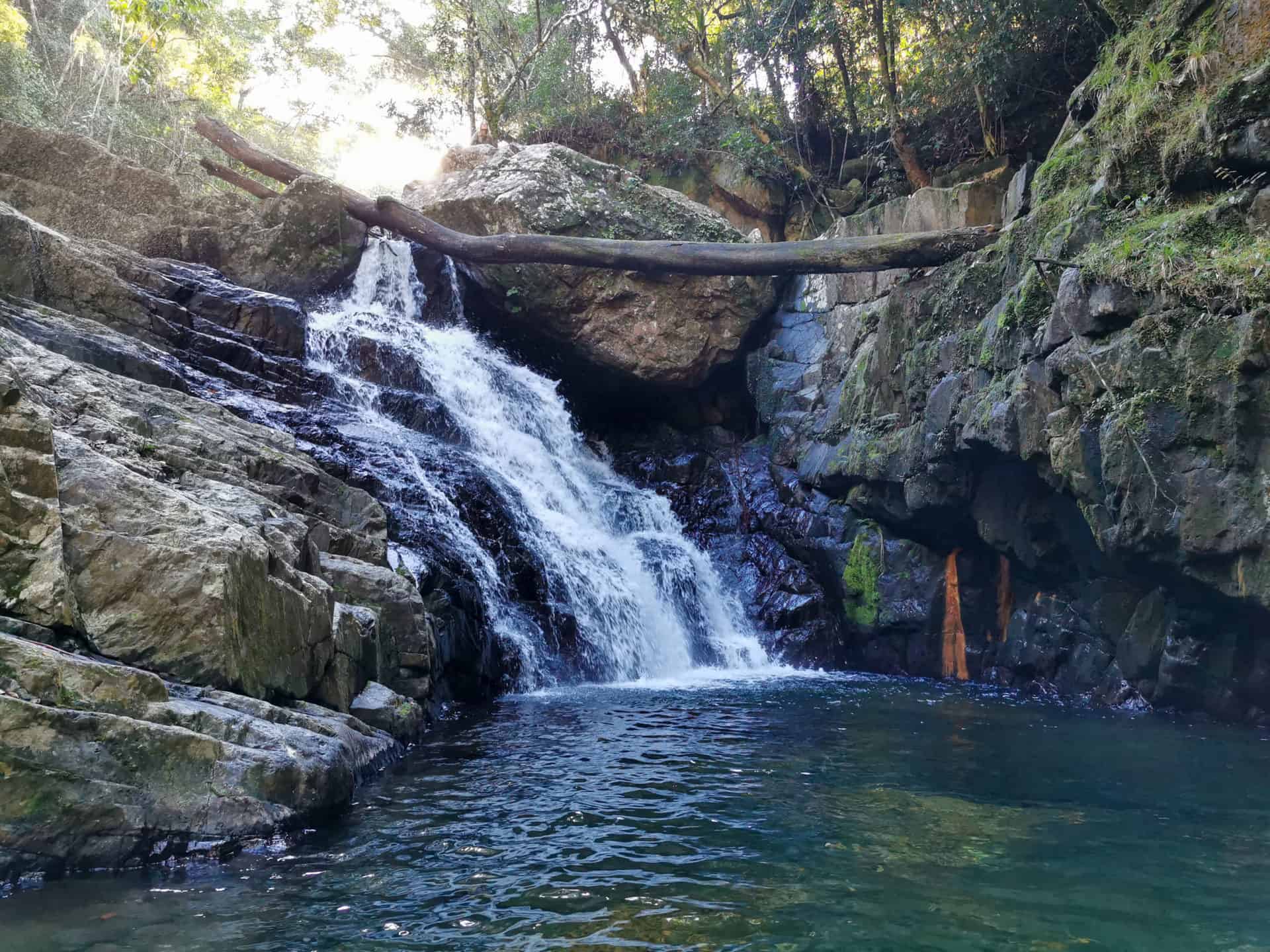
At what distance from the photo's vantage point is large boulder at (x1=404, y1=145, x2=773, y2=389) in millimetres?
15375

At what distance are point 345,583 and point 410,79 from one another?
23.4 m

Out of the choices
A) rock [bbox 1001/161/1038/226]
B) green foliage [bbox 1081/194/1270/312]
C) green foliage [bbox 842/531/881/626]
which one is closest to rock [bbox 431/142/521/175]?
rock [bbox 1001/161/1038/226]

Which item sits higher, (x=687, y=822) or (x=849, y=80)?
(x=849, y=80)

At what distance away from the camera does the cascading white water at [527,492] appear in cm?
1036

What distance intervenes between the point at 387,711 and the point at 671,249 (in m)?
9.51

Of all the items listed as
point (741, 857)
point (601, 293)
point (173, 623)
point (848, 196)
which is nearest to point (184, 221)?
point (601, 293)

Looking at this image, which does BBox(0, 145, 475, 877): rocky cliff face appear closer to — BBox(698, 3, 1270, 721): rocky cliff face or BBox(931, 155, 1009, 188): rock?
BBox(698, 3, 1270, 721): rocky cliff face

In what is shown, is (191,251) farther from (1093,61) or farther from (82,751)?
(1093,61)

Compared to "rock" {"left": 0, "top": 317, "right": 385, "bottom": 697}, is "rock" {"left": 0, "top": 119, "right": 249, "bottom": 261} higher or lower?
higher

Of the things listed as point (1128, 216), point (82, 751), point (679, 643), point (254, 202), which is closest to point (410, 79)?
point (254, 202)

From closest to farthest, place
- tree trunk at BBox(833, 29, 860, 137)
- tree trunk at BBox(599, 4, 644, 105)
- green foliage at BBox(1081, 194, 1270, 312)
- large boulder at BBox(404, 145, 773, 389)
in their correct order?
green foliage at BBox(1081, 194, 1270, 312)
large boulder at BBox(404, 145, 773, 389)
tree trunk at BBox(833, 29, 860, 137)
tree trunk at BBox(599, 4, 644, 105)

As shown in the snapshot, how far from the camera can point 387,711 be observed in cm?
625

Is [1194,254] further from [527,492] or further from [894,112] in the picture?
[894,112]

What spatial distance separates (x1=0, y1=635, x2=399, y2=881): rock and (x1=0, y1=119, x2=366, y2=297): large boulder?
40.9ft
